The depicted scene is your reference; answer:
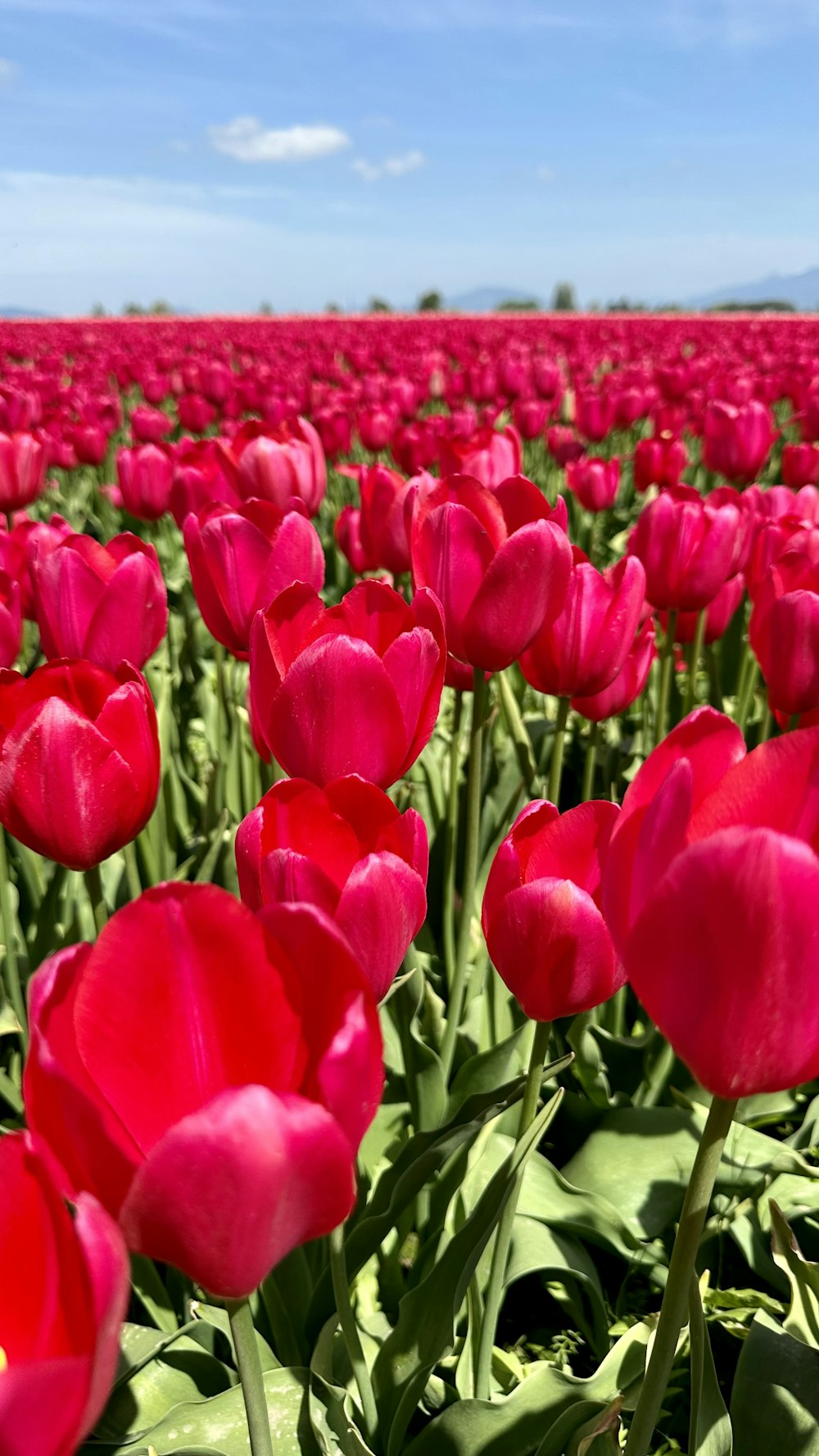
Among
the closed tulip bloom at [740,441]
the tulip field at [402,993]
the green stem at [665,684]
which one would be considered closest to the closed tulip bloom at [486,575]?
the tulip field at [402,993]

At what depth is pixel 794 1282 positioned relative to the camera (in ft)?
4.20

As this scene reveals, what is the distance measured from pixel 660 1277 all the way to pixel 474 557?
1.07 meters

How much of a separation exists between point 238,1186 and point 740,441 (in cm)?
321

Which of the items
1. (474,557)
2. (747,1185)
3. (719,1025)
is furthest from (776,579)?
(719,1025)

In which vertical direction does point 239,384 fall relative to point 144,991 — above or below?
above

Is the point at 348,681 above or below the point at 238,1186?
above

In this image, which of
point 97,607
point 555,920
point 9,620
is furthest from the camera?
point 9,620

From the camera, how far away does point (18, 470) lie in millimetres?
2885

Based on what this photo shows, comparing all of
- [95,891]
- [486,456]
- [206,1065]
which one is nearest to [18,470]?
[486,456]

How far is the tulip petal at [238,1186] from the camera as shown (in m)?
0.52

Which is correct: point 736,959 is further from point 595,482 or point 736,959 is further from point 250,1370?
point 595,482

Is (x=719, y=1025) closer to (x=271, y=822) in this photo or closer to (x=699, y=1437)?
→ (x=271, y=822)

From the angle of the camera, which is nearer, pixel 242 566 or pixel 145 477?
pixel 242 566

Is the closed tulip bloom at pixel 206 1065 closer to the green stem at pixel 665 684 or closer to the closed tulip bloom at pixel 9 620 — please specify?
the closed tulip bloom at pixel 9 620
